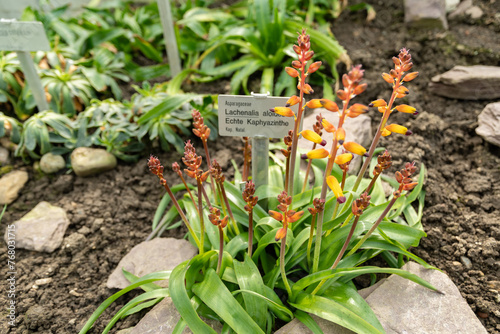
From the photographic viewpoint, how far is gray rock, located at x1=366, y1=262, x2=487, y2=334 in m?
1.69

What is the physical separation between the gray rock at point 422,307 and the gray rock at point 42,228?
2.07 m

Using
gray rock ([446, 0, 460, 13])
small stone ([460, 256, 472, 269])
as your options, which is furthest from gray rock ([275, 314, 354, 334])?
gray rock ([446, 0, 460, 13])

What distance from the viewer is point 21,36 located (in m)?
2.81

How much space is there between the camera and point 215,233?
2.08m

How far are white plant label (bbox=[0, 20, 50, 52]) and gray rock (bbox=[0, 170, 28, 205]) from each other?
39.9 inches

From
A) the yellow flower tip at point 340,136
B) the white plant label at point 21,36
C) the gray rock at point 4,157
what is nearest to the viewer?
the yellow flower tip at point 340,136

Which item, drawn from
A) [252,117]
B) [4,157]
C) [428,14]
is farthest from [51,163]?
[428,14]

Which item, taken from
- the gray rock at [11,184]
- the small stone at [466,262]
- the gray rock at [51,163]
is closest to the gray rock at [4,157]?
the gray rock at [11,184]

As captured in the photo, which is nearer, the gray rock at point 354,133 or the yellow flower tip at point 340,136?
the yellow flower tip at point 340,136

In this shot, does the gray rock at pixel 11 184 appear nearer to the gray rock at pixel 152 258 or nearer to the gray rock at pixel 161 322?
the gray rock at pixel 152 258

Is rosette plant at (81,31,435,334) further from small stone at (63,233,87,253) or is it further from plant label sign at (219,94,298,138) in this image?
small stone at (63,233,87,253)

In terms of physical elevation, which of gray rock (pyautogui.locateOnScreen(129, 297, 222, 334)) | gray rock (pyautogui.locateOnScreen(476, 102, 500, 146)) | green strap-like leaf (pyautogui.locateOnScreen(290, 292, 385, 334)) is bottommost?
gray rock (pyautogui.locateOnScreen(129, 297, 222, 334))

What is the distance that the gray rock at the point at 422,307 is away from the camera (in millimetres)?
1691

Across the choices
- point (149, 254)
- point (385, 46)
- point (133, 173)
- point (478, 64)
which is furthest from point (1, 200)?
point (478, 64)
